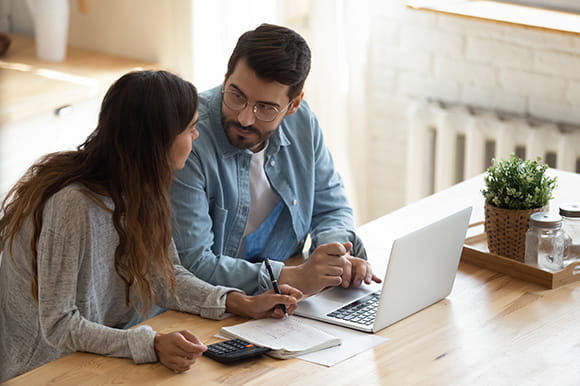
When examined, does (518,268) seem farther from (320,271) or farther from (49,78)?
(49,78)

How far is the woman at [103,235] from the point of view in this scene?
5.36ft

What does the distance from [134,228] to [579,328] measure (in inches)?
34.8

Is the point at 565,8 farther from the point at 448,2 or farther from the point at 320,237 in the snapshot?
the point at 320,237

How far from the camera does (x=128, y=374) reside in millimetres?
1602

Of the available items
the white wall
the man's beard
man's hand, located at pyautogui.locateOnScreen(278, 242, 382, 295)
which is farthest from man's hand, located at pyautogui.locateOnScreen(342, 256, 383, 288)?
the white wall

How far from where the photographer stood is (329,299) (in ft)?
6.34

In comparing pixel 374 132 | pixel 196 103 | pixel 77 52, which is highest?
pixel 196 103

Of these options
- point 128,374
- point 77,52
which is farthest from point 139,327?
point 77,52

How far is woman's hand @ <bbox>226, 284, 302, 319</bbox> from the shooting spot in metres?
1.81

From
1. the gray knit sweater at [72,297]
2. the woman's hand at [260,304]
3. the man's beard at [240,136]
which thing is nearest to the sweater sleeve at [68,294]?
the gray knit sweater at [72,297]

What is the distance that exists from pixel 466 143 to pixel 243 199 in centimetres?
138

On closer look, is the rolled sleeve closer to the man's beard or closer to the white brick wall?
the man's beard

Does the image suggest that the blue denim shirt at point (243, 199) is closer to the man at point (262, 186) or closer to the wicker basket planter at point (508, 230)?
the man at point (262, 186)

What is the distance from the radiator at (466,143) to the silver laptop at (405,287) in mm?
1301
